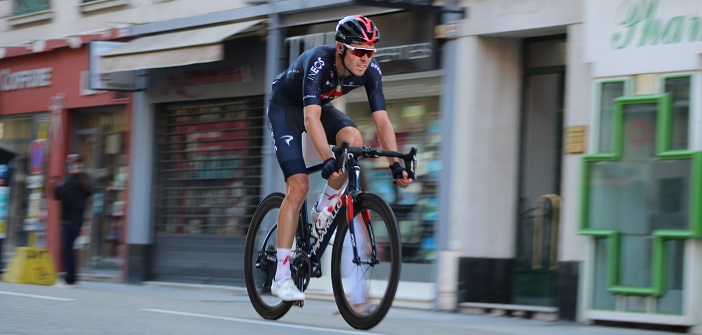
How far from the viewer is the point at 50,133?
64.8 feet

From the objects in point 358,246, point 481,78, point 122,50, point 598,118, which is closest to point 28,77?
point 122,50

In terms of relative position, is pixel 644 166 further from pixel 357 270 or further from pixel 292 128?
pixel 357 270

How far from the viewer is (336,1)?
541 inches

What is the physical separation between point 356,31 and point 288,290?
170cm

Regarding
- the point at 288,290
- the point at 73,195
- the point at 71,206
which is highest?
the point at 73,195

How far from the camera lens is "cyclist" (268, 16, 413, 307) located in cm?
699

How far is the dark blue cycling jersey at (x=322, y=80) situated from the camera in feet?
23.3

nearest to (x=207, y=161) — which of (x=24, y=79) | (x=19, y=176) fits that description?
(x=24, y=79)

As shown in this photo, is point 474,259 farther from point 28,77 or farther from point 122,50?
point 28,77

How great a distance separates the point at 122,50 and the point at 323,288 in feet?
16.6

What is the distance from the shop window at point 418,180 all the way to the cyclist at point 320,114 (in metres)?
5.48

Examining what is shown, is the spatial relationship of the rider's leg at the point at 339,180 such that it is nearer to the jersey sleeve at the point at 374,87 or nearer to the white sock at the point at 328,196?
the white sock at the point at 328,196

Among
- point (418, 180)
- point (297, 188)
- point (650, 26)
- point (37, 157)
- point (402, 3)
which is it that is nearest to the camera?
point (297, 188)

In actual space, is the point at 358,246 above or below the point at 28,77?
below
